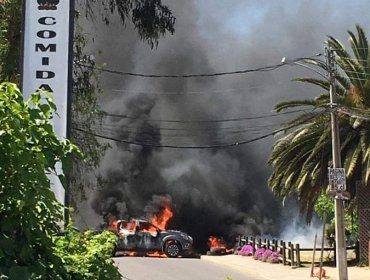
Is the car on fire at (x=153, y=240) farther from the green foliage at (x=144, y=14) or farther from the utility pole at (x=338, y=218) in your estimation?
the green foliage at (x=144, y=14)

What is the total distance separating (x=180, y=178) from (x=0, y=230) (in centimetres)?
4511

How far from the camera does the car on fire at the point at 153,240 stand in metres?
29.9

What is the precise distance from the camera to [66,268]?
9.49 ft

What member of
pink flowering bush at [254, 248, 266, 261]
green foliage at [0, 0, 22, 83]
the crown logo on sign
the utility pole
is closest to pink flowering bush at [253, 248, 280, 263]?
pink flowering bush at [254, 248, 266, 261]

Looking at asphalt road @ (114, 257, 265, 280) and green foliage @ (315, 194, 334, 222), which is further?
green foliage @ (315, 194, 334, 222)

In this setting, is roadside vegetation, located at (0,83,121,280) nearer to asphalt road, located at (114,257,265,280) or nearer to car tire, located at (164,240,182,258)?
asphalt road, located at (114,257,265,280)

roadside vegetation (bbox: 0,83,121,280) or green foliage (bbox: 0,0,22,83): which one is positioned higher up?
green foliage (bbox: 0,0,22,83)

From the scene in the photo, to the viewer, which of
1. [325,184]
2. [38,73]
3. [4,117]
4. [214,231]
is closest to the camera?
[4,117]

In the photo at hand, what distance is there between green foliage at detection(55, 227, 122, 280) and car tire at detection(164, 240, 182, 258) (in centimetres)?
2618

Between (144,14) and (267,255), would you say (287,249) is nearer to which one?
(267,255)

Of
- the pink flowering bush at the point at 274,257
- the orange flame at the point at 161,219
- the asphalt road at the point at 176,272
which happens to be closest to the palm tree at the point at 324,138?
the pink flowering bush at the point at 274,257


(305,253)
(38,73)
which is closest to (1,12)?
(38,73)

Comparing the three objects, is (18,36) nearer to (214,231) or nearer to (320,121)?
(320,121)

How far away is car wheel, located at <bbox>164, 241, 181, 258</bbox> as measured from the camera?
29.8 m
